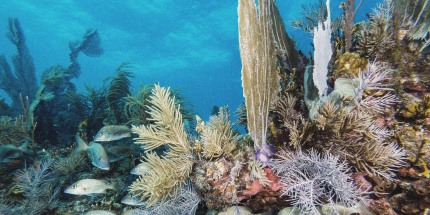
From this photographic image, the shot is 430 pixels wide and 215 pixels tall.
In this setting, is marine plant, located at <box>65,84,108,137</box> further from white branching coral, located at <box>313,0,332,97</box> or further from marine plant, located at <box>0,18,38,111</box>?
white branching coral, located at <box>313,0,332,97</box>

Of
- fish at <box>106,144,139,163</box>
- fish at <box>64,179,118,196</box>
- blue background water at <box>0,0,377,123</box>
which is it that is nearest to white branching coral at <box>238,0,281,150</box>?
fish at <box>64,179,118,196</box>

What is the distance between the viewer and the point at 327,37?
247cm

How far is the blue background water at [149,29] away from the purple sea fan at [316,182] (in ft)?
77.9

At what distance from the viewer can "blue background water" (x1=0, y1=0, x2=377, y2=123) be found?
37500 mm

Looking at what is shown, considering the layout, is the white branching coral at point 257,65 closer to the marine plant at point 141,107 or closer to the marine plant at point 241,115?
the marine plant at point 241,115

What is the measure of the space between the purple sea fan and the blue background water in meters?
23.8

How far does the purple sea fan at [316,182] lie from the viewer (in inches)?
66.0

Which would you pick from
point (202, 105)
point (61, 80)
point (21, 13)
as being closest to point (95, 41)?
point (61, 80)

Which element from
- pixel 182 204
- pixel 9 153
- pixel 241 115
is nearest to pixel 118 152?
pixel 182 204

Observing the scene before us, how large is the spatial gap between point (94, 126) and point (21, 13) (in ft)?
210

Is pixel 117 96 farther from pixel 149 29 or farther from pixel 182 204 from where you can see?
pixel 149 29

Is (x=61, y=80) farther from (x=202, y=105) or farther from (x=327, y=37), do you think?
(x=202, y=105)

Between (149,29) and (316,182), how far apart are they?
182 ft

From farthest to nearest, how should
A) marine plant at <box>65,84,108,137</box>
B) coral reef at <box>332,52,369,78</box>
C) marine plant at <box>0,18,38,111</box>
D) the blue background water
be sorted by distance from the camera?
the blue background water < marine plant at <box>0,18,38,111</box> < marine plant at <box>65,84,108,137</box> < coral reef at <box>332,52,369,78</box>
